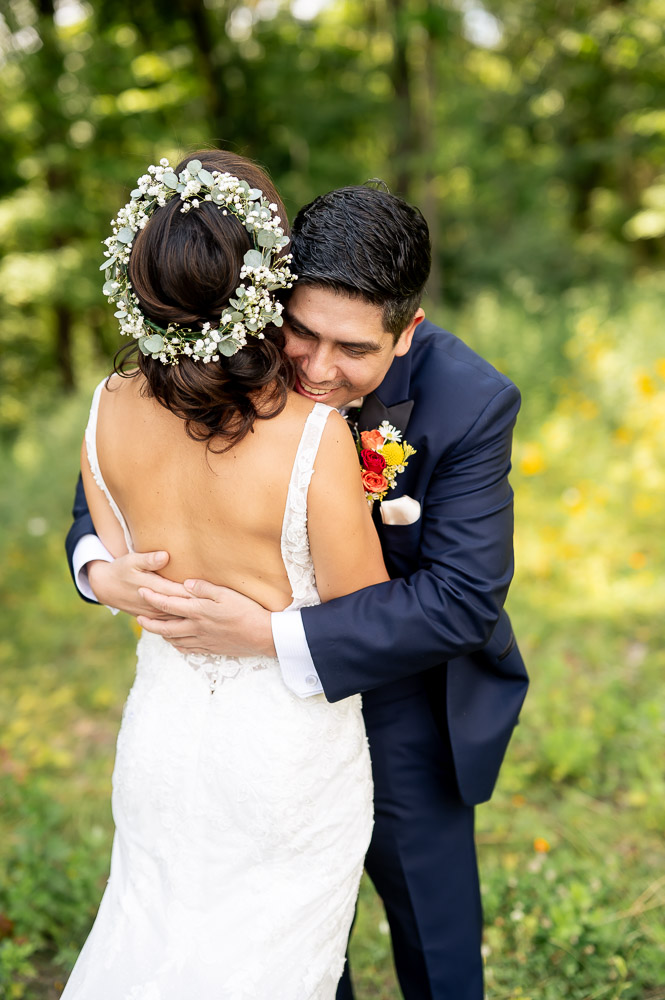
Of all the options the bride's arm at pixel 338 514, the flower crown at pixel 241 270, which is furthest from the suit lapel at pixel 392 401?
the flower crown at pixel 241 270

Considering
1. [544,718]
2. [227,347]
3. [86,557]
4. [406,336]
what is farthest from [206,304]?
[544,718]

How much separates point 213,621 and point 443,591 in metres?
0.52

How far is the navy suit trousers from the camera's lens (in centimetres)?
216

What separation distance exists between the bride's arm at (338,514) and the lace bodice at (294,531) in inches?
0.7

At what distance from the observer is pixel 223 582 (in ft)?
5.85

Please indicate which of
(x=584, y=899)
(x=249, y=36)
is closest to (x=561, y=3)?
(x=249, y=36)

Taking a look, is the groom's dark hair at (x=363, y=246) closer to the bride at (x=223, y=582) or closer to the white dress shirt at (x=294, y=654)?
the bride at (x=223, y=582)

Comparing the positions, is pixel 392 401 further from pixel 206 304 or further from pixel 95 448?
pixel 95 448

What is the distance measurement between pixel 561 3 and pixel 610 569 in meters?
10.6

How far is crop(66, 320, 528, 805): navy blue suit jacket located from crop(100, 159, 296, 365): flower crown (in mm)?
461

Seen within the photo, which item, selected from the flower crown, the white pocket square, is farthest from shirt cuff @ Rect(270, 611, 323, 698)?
the flower crown

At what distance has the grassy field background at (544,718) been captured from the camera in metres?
2.69

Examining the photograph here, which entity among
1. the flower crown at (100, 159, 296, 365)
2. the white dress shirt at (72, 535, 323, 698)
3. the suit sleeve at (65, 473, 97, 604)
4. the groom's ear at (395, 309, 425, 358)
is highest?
the flower crown at (100, 159, 296, 365)

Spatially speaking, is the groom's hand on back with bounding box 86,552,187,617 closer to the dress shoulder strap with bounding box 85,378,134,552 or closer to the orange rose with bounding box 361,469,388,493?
the dress shoulder strap with bounding box 85,378,134,552
